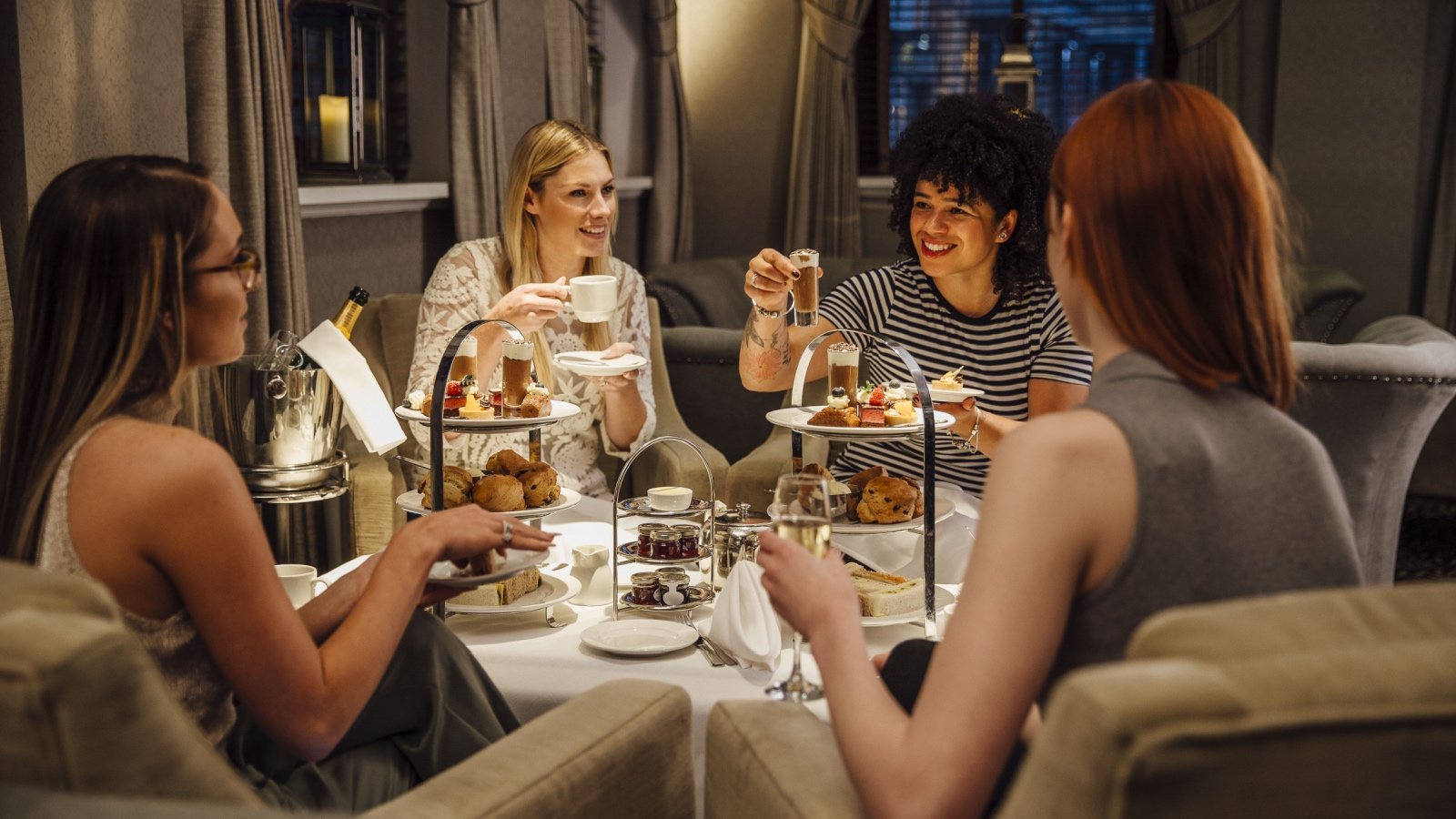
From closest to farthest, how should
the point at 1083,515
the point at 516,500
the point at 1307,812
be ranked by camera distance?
the point at 1307,812 < the point at 1083,515 < the point at 516,500

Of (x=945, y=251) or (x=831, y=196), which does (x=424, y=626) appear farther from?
(x=831, y=196)

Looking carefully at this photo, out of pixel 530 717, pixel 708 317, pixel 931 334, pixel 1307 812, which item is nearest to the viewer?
pixel 1307 812

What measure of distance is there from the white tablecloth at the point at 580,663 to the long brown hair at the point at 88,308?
678 mm

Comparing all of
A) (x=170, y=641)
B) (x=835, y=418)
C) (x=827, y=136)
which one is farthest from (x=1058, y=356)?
(x=827, y=136)

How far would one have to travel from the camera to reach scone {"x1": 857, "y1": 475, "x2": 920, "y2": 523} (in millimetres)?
2061

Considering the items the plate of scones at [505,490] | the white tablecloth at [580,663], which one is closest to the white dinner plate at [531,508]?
the plate of scones at [505,490]

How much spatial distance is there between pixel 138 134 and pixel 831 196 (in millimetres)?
5130

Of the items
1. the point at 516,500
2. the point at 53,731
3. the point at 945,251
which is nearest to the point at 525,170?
the point at 945,251

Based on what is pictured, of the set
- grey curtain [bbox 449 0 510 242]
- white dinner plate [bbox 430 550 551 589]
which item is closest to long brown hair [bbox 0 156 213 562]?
white dinner plate [bbox 430 550 551 589]

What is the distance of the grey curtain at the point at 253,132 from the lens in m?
3.19

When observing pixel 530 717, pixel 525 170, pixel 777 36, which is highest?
pixel 777 36

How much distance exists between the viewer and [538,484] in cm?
207

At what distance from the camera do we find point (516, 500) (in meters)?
2.04

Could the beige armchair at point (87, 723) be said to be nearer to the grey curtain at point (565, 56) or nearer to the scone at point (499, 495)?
the scone at point (499, 495)
